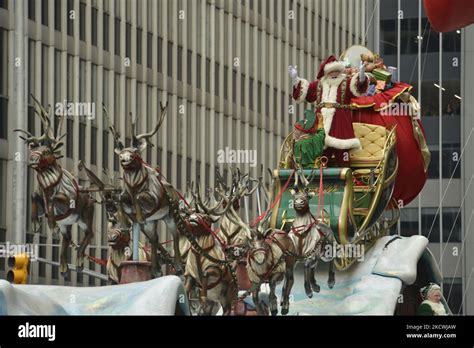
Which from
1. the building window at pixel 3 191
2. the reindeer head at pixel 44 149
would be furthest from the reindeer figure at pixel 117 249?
the building window at pixel 3 191

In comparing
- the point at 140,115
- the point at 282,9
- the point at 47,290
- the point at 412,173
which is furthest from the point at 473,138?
the point at 47,290

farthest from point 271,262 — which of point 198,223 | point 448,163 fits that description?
point 448,163

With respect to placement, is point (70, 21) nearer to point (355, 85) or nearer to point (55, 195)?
point (355, 85)

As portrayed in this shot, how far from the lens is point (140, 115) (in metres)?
59.4

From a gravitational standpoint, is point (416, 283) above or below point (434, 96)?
below

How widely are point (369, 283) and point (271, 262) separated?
2.91m

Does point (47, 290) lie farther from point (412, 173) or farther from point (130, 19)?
point (130, 19)

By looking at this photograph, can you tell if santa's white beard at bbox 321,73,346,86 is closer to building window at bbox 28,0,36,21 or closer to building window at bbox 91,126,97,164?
Answer: building window at bbox 28,0,36,21

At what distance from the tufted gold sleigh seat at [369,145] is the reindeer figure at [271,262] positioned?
3.93 meters

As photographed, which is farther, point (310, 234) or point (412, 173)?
Result: point (412, 173)

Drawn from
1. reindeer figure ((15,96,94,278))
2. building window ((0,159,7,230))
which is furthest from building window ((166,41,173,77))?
reindeer figure ((15,96,94,278))

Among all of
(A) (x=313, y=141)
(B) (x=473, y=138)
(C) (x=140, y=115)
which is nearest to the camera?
(A) (x=313, y=141)

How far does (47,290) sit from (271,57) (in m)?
44.7

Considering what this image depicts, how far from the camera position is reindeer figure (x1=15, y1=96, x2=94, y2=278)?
28.7 meters
